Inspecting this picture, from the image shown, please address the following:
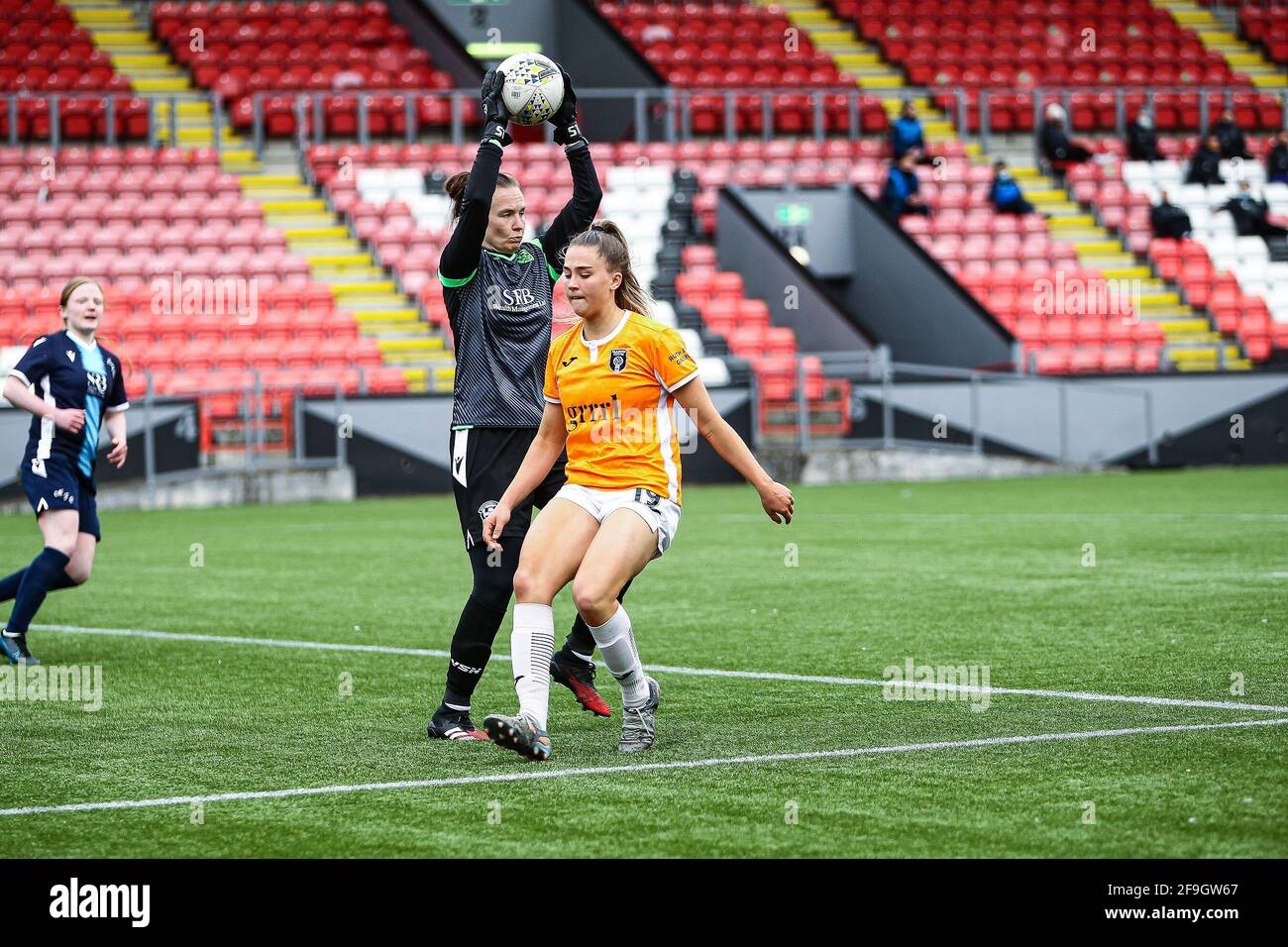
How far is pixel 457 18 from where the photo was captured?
3309 cm

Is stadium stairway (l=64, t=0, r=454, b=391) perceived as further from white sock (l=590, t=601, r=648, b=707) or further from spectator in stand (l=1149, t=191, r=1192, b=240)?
white sock (l=590, t=601, r=648, b=707)

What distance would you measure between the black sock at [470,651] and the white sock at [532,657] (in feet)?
1.69

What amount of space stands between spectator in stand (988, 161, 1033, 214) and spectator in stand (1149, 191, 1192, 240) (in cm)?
202

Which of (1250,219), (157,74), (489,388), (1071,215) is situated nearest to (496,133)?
(489,388)

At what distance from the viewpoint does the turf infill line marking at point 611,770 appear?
5586 millimetres

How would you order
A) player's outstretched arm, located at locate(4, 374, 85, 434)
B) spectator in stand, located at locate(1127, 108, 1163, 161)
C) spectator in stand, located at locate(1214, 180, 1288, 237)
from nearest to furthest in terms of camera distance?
player's outstretched arm, located at locate(4, 374, 85, 434) < spectator in stand, located at locate(1214, 180, 1288, 237) < spectator in stand, located at locate(1127, 108, 1163, 161)

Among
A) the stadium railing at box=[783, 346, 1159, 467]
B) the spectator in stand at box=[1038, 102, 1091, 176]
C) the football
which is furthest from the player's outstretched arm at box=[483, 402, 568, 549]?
the spectator in stand at box=[1038, 102, 1091, 176]

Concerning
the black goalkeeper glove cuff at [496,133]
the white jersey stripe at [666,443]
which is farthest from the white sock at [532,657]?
the black goalkeeper glove cuff at [496,133]

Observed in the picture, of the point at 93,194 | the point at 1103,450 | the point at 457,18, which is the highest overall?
the point at 457,18

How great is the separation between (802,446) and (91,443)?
15.6 m

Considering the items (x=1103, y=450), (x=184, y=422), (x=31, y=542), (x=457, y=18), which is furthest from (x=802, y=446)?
(x=457, y=18)

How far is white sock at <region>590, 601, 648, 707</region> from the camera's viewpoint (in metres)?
6.36
